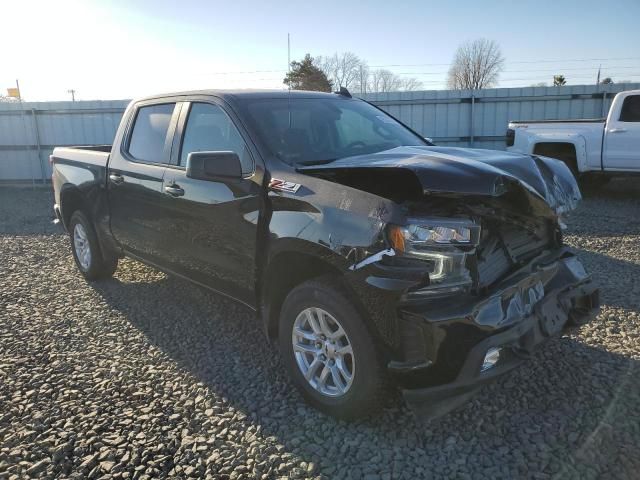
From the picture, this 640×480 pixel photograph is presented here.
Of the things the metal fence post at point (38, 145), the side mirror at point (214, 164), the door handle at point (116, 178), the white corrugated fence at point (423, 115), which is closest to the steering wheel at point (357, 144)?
the side mirror at point (214, 164)

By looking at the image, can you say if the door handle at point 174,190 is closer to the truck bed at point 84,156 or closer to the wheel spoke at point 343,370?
the truck bed at point 84,156

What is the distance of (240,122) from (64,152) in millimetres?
3365

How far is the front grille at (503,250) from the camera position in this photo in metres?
2.64

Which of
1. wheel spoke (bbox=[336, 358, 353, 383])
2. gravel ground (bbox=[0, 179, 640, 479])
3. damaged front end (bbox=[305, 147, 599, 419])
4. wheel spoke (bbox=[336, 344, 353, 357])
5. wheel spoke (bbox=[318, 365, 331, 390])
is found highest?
damaged front end (bbox=[305, 147, 599, 419])

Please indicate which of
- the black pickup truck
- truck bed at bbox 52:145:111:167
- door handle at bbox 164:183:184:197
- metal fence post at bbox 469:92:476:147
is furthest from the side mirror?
metal fence post at bbox 469:92:476:147

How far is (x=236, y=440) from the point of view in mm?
2783

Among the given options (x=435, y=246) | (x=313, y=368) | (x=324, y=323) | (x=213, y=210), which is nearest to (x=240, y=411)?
(x=313, y=368)

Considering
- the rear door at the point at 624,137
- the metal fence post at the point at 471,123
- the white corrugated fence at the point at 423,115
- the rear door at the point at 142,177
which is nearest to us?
the rear door at the point at 142,177

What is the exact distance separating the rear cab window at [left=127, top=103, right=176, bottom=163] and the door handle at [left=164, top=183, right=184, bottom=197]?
0.30 metres

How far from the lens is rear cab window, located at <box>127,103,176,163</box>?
4.22 metres

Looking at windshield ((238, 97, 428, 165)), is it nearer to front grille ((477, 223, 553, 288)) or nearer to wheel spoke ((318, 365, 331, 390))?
front grille ((477, 223, 553, 288))

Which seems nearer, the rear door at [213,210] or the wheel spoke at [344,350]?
the wheel spoke at [344,350]

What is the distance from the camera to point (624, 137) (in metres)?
9.66

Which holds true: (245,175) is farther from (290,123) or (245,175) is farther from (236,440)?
(236,440)
